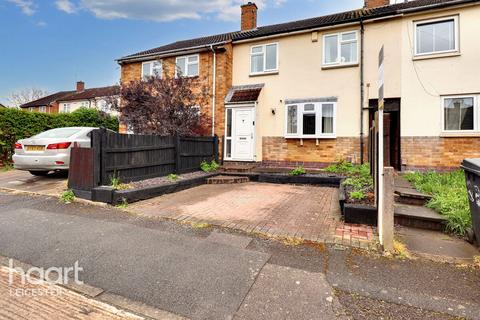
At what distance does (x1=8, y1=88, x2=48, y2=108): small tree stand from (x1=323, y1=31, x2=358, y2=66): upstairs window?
165 feet

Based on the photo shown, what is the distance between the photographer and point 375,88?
33.4 feet

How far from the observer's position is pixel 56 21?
51.8 feet

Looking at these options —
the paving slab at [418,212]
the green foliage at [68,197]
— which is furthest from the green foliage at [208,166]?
the paving slab at [418,212]

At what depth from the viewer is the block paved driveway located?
4.22 metres

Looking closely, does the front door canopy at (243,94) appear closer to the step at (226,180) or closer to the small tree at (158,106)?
the small tree at (158,106)

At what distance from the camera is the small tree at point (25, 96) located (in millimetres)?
43219

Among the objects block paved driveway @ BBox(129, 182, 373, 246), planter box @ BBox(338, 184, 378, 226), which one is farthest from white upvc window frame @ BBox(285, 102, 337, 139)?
planter box @ BBox(338, 184, 378, 226)

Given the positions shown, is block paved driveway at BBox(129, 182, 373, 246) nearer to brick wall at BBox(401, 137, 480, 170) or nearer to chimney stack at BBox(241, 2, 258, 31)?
brick wall at BBox(401, 137, 480, 170)

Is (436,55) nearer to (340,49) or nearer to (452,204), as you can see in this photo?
(340,49)

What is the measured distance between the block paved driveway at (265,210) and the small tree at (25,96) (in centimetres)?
5049

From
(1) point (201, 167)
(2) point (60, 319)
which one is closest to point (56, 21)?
(1) point (201, 167)

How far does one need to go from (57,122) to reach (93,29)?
6.69 m

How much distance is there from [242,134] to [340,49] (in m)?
5.31

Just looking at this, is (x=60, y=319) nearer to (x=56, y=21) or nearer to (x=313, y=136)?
(x=313, y=136)
